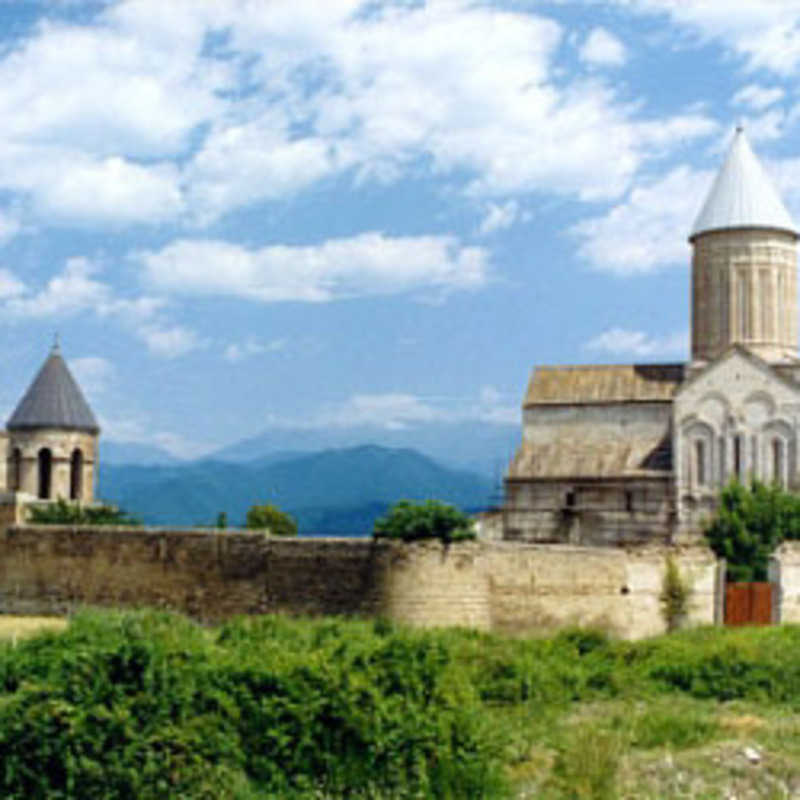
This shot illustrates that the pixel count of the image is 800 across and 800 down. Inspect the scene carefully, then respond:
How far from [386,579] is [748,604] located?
541 cm

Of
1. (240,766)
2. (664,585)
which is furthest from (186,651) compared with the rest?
(664,585)

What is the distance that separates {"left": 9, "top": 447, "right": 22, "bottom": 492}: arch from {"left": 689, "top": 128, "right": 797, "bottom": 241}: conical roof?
14113mm

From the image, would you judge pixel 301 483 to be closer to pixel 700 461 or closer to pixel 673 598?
pixel 700 461

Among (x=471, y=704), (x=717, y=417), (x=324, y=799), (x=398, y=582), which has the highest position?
(x=717, y=417)

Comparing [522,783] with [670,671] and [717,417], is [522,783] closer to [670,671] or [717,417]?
[670,671]

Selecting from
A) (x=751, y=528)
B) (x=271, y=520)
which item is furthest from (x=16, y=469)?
(x=751, y=528)

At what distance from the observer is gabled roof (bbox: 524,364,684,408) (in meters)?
27.9

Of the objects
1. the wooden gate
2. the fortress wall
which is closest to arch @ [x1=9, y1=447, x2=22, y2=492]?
the fortress wall

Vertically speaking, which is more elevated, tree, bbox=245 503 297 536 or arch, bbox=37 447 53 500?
arch, bbox=37 447 53 500

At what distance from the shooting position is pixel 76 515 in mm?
22812

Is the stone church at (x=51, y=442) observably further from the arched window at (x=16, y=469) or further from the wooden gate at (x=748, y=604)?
the wooden gate at (x=748, y=604)

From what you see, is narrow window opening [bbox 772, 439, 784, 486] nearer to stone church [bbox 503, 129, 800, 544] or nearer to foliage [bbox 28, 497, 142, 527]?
stone church [bbox 503, 129, 800, 544]

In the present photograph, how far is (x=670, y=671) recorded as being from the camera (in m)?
15.5

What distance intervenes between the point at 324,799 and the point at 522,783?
71.3 inches
